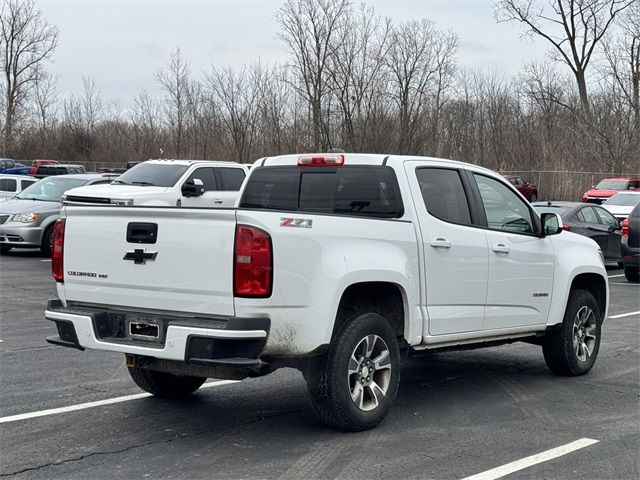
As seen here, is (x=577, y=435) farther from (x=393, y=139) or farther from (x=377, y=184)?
(x=393, y=139)

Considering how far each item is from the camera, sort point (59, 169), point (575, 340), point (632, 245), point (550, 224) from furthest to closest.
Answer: point (59, 169) → point (632, 245) → point (575, 340) → point (550, 224)

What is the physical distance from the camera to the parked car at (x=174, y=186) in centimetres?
1592

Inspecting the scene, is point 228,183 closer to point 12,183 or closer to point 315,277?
point 12,183

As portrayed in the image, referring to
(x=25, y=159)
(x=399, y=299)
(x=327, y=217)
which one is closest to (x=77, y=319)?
(x=327, y=217)

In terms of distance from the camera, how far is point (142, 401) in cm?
Result: 700

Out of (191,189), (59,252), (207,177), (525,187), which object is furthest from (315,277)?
(525,187)

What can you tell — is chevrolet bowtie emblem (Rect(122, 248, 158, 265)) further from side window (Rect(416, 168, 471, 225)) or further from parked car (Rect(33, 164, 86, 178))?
parked car (Rect(33, 164, 86, 178))

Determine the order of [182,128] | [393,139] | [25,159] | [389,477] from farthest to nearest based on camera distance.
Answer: [25,159]
[182,128]
[393,139]
[389,477]

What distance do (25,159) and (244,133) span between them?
883 inches

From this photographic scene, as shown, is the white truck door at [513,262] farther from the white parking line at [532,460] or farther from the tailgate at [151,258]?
the tailgate at [151,258]

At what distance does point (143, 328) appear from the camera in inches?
228

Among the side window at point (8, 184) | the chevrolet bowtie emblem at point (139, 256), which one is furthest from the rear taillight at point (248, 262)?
the side window at point (8, 184)

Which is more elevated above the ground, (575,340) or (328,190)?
(328,190)

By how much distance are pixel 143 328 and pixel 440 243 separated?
2283 mm
